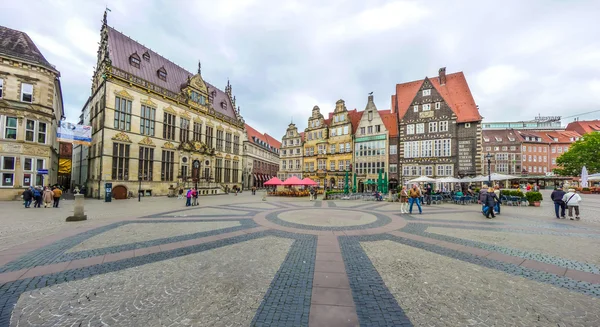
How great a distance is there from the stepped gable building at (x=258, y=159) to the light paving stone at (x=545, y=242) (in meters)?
51.4

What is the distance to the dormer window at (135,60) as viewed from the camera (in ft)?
94.4

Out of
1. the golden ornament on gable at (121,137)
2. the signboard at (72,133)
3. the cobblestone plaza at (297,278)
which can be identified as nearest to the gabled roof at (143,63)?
the golden ornament on gable at (121,137)

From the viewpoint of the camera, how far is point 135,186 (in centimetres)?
2708

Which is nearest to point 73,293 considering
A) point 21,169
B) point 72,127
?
point 72,127

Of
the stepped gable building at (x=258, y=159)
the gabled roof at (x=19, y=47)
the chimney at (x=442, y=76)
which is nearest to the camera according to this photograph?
the gabled roof at (x=19, y=47)

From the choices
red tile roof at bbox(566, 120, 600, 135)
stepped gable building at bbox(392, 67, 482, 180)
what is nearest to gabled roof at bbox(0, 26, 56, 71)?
stepped gable building at bbox(392, 67, 482, 180)

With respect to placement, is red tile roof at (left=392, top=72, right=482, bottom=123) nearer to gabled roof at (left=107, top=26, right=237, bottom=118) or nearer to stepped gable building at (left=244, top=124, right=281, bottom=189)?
gabled roof at (left=107, top=26, right=237, bottom=118)

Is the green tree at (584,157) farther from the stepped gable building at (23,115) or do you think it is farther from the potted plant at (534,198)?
the stepped gable building at (23,115)

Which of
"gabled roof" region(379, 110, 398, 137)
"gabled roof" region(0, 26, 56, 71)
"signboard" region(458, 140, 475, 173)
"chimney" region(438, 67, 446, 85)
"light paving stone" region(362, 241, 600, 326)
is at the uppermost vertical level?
"chimney" region(438, 67, 446, 85)

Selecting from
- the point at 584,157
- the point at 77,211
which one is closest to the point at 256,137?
the point at 77,211

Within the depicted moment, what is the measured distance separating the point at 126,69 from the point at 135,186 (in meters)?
14.0

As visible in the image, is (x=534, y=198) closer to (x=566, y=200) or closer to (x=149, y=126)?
(x=566, y=200)

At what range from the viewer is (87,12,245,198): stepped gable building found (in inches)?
1005

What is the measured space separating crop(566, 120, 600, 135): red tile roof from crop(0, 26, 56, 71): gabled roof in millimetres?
117195
